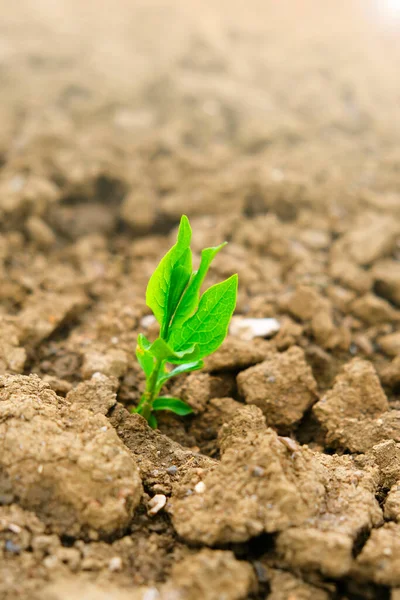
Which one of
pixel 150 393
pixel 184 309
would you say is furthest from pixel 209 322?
pixel 150 393

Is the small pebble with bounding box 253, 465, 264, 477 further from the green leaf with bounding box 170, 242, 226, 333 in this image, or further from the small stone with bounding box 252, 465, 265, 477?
the green leaf with bounding box 170, 242, 226, 333

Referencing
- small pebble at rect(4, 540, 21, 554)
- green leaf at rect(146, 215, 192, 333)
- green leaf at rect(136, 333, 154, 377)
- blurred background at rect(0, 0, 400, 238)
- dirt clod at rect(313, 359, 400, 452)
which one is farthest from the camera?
blurred background at rect(0, 0, 400, 238)

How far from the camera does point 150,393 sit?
1.66 meters

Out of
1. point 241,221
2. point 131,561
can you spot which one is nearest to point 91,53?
point 241,221

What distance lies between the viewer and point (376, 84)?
16.5ft

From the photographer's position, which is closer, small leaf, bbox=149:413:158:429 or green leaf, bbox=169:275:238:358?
green leaf, bbox=169:275:238:358

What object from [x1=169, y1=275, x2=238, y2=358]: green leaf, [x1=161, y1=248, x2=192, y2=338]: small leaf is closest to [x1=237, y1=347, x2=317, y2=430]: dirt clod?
[x1=169, y1=275, x2=238, y2=358]: green leaf

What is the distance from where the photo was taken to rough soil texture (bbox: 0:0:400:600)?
123cm

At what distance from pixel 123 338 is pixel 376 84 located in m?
4.41

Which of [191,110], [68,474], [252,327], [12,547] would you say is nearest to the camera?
[12,547]

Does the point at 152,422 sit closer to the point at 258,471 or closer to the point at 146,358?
the point at 146,358

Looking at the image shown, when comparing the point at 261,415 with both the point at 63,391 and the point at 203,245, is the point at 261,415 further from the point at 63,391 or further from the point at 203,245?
the point at 203,245

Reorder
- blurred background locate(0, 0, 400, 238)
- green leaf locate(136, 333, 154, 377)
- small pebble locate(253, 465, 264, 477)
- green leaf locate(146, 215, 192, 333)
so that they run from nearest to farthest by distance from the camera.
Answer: small pebble locate(253, 465, 264, 477), green leaf locate(146, 215, 192, 333), green leaf locate(136, 333, 154, 377), blurred background locate(0, 0, 400, 238)

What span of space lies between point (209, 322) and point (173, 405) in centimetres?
40
